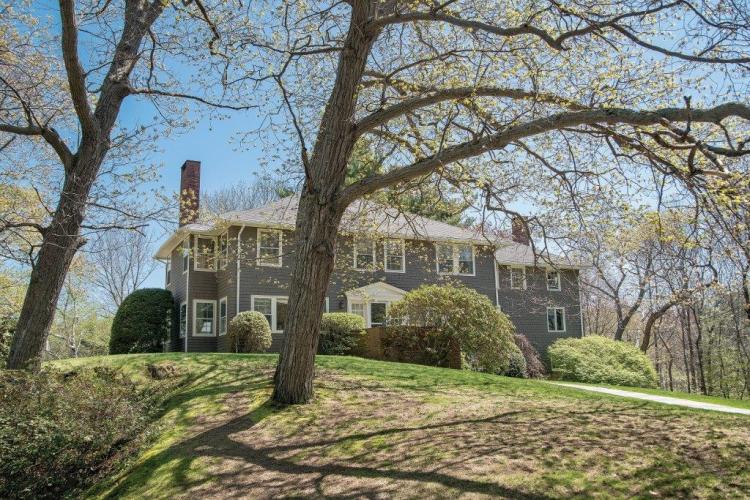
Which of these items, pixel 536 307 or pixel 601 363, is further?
pixel 536 307

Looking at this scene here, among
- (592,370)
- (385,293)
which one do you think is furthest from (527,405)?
(385,293)

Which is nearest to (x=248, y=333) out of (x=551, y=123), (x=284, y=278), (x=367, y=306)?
(x=284, y=278)

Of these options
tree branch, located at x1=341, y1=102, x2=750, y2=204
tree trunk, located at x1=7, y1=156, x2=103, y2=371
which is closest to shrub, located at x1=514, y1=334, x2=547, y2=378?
tree branch, located at x1=341, y1=102, x2=750, y2=204

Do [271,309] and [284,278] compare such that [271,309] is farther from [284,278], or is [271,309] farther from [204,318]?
[204,318]

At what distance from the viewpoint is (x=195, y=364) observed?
11.8 meters

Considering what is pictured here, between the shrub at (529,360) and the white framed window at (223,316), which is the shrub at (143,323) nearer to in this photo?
the white framed window at (223,316)

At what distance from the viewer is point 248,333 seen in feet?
57.9

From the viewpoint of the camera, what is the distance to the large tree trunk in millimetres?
8008

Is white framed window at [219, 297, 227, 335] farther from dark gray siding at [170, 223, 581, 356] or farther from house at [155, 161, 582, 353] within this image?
dark gray siding at [170, 223, 581, 356]

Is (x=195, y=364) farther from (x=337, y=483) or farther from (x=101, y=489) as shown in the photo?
(x=337, y=483)

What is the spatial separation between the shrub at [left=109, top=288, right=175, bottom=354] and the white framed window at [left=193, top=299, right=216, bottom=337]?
4.11 feet

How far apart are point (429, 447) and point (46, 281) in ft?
21.6

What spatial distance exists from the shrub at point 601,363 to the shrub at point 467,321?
203 inches

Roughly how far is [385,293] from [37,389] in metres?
14.9
